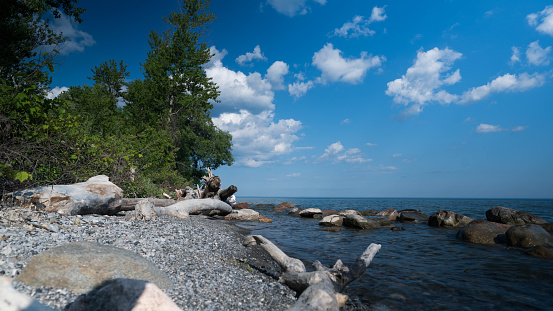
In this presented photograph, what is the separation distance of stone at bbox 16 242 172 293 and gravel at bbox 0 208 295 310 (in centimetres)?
14

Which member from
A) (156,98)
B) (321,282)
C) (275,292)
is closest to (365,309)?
(321,282)

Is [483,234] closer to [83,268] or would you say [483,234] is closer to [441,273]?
[441,273]

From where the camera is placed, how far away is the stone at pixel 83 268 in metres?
3.48

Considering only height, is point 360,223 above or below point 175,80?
below

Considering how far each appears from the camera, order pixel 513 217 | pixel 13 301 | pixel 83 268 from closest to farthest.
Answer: pixel 13 301, pixel 83 268, pixel 513 217

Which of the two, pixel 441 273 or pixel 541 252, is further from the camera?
pixel 541 252

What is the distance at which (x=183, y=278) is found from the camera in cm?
455

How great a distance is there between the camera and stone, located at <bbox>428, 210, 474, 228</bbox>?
16547mm

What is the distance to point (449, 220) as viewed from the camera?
16766 millimetres

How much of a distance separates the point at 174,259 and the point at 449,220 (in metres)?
17.7

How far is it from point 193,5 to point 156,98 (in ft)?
36.5

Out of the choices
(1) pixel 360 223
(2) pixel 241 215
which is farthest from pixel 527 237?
(2) pixel 241 215

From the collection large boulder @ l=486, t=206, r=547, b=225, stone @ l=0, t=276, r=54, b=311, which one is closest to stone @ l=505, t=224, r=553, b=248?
large boulder @ l=486, t=206, r=547, b=225

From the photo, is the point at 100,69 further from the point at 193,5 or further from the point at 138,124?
the point at 193,5
